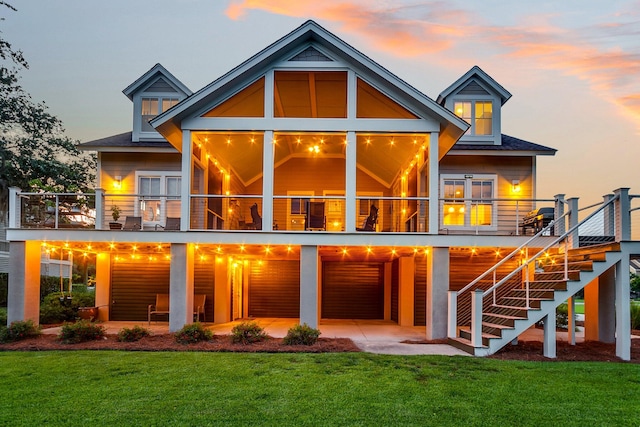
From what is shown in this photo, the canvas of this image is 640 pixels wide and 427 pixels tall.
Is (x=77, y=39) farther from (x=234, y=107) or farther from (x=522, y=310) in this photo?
(x=522, y=310)

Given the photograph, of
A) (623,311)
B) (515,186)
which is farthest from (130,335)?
(515,186)

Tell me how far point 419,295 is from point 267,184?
6738 millimetres

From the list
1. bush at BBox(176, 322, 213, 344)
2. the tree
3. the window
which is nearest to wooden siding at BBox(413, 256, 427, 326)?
the window

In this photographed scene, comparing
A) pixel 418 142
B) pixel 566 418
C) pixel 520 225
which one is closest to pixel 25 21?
pixel 418 142

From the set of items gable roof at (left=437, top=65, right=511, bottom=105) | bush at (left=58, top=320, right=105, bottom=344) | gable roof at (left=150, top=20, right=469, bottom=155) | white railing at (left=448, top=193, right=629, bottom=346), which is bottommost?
bush at (left=58, top=320, right=105, bottom=344)

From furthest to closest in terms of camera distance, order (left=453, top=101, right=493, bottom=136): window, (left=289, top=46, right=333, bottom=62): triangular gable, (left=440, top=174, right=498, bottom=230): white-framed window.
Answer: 1. (left=453, top=101, right=493, bottom=136): window
2. (left=440, top=174, right=498, bottom=230): white-framed window
3. (left=289, top=46, right=333, bottom=62): triangular gable

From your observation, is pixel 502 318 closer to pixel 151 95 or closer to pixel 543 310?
pixel 543 310

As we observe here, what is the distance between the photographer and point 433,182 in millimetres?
11609

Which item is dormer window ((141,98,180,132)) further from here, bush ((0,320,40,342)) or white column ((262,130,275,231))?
bush ((0,320,40,342))

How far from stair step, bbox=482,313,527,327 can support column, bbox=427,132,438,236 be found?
2.26 m

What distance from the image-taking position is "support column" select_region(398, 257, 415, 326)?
14.8 m

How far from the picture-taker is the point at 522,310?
32.6 feet

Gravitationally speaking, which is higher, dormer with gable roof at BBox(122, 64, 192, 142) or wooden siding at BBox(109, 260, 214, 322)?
dormer with gable roof at BBox(122, 64, 192, 142)

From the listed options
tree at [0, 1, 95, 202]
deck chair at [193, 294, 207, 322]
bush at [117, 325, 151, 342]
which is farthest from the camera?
tree at [0, 1, 95, 202]
